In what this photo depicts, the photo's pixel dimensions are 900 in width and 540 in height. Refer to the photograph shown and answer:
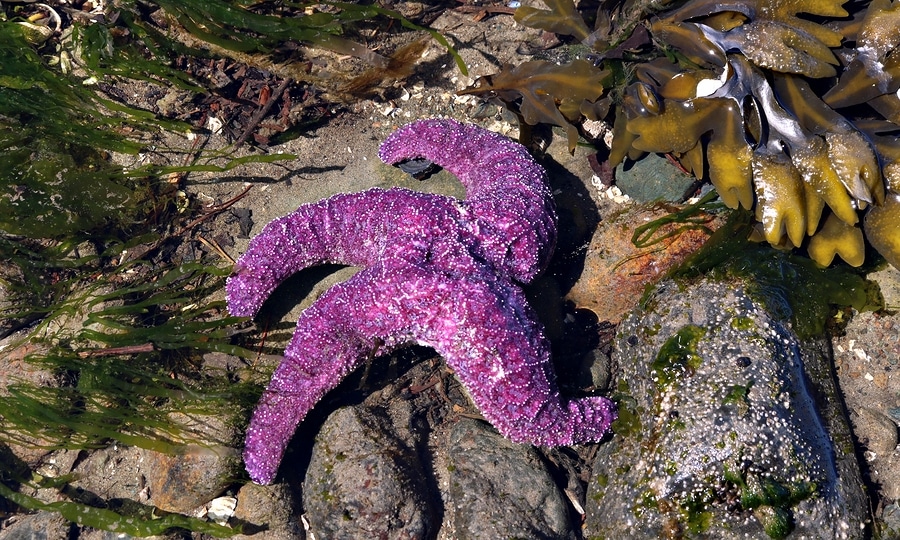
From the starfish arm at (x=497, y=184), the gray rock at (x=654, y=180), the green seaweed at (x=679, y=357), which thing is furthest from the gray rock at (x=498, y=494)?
the gray rock at (x=654, y=180)

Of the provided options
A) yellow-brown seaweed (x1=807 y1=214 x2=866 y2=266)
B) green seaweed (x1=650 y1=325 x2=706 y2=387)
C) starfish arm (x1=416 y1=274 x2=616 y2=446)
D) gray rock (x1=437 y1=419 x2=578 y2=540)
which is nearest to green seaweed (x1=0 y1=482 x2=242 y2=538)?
gray rock (x1=437 y1=419 x2=578 y2=540)

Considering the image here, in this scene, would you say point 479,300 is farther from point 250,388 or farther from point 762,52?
point 762,52

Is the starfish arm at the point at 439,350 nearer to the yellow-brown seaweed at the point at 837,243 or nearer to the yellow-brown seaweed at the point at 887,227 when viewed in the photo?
the yellow-brown seaweed at the point at 837,243

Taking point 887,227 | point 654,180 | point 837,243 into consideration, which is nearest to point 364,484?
point 654,180

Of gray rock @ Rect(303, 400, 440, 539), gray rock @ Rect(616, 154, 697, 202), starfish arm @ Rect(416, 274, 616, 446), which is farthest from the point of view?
gray rock @ Rect(616, 154, 697, 202)

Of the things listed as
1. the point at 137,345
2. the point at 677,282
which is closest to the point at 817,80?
the point at 677,282

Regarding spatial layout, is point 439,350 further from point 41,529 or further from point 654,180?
point 41,529

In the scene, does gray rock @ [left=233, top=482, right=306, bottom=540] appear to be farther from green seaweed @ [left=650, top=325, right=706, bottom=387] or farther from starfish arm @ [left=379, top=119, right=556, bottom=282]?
green seaweed @ [left=650, top=325, right=706, bottom=387]
